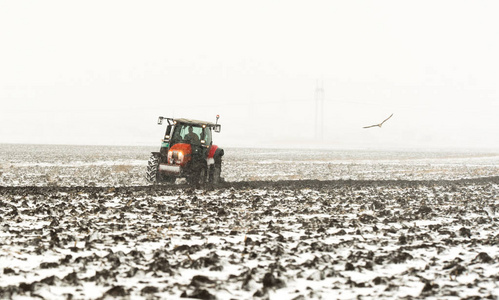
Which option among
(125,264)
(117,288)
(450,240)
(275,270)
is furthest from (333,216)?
(117,288)

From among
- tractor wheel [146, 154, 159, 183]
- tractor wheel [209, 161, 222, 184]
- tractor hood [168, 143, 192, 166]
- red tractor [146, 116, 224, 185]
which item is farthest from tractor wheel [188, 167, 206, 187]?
tractor wheel [146, 154, 159, 183]

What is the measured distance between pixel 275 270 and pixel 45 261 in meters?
3.38

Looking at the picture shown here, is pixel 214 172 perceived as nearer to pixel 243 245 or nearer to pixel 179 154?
pixel 179 154

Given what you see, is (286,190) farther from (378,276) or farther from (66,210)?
(378,276)

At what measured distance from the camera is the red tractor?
19828mm

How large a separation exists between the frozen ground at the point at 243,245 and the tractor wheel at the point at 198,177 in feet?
12.3

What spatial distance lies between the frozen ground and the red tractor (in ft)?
10.3

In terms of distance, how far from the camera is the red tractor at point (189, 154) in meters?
19.8

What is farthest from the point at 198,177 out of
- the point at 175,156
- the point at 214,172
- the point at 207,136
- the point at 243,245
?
the point at 243,245

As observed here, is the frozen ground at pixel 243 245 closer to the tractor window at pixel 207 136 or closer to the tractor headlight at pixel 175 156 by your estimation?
the tractor headlight at pixel 175 156

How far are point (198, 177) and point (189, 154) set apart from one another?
1.14 m

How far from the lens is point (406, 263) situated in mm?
8211

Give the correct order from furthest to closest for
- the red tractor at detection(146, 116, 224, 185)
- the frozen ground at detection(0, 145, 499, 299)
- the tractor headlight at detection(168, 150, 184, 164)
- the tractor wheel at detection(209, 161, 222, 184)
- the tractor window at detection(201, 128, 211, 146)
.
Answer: the tractor wheel at detection(209, 161, 222, 184) < the tractor window at detection(201, 128, 211, 146) < the red tractor at detection(146, 116, 224, 185) < the tractor headlight at detection(168, 150, 184, 164) < the frozen ground at detection(0, 145, 499, 299)

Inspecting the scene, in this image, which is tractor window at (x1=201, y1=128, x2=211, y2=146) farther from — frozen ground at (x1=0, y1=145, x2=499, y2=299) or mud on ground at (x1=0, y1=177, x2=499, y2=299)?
mud on ground at (x1=0, y1=177, x2=499, y2=299)
